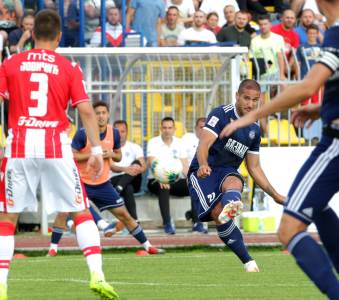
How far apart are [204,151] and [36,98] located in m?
3.46

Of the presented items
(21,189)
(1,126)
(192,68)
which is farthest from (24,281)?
(192,68)

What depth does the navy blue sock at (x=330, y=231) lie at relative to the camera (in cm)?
835

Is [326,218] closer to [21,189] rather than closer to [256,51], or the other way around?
[21,189]

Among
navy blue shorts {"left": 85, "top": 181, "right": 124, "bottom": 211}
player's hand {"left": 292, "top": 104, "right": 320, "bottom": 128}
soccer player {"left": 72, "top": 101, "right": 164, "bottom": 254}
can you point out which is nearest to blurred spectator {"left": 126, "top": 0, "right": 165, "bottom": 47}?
soccer player {"left": 72, "top": 101, "right": 164, "bottom": 254}

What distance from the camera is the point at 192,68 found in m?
21.2

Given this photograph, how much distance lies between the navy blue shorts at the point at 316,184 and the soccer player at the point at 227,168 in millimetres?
5186

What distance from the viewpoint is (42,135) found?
10.3 meters

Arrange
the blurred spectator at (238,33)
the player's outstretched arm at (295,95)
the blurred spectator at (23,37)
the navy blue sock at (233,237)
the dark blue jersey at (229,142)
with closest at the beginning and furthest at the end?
the player's outstretched arm at (295,95)
the navy blue sock at (233,237)
the dark blue jersey at (229,142)
the blurred spectator at (23,37)
the blurred spectator at (238,33)

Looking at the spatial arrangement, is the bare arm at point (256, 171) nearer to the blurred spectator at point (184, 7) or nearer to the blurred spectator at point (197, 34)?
the blurred spectator at point (197, 34)

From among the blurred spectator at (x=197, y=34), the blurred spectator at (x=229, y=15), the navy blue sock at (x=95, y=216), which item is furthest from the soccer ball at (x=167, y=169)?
the blurred spectator at (x=229, y=15)

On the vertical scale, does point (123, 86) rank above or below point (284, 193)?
above

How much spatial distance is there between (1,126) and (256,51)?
493 cm

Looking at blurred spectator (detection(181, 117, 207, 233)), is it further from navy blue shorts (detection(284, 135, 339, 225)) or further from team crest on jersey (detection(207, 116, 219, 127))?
navy blue shorts (detection(284, 135, 339, 225))

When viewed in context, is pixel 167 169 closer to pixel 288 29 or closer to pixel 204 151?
pixel 204 151
